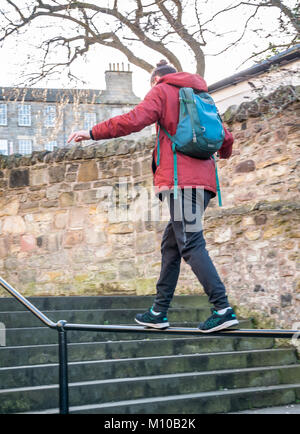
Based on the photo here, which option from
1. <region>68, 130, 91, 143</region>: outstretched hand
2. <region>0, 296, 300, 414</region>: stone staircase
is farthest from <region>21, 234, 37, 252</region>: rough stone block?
<region>68, 130, 91, 143</region>: outstretched hand

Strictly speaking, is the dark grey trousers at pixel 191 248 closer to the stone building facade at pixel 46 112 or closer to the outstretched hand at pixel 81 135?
the outstretched hand at pixel 81 135

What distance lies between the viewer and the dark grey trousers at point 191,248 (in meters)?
2.78

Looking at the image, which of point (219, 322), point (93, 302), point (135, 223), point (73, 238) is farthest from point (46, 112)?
point (219, 322)

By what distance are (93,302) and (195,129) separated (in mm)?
3523

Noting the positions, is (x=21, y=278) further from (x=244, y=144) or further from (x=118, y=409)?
(x=118, y=409)

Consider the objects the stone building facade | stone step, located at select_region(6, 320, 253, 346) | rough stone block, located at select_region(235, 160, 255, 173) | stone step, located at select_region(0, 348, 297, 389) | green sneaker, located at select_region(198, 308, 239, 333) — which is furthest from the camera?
the stone building facade

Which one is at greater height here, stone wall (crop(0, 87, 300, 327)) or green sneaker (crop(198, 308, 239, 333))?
stone wall (crop(0, 87, 300, 327))

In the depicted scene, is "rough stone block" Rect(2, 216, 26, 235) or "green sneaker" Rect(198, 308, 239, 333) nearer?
"green sneaker" Rect(198, 308, 239, 333)

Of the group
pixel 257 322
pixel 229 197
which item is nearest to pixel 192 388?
pixel 257 322

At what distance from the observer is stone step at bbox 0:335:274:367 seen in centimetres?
437

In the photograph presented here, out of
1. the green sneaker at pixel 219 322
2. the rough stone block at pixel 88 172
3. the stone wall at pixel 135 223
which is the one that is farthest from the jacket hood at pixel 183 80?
the rough stone block at pixel 88 172

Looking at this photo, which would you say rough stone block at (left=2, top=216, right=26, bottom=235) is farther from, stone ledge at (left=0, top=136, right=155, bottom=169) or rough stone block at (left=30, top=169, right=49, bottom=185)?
stone ledge at (left=0, top=136, right=155, bottom=169)

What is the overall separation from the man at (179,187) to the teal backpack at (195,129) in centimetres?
4

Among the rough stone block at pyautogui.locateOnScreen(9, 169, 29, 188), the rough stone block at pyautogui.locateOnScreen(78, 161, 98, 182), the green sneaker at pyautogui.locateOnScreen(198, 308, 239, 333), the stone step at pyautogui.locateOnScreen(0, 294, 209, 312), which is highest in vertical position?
the rough stone block at pyautogui.locateOnScreen(9, 169, 29, 188)
